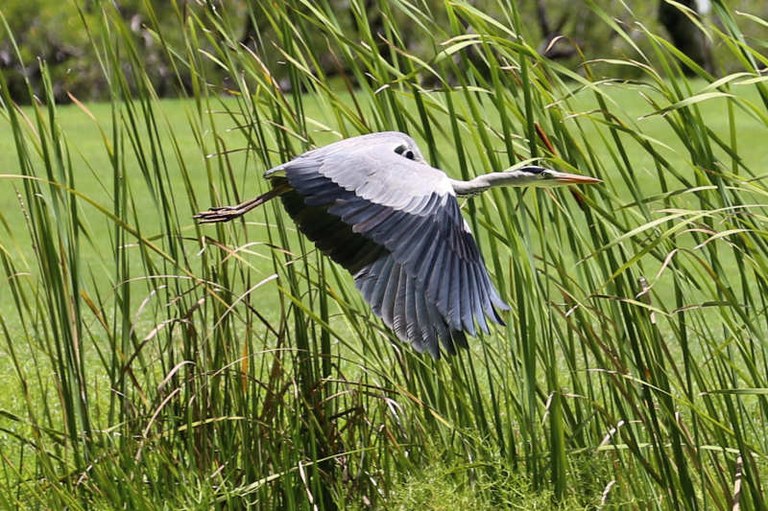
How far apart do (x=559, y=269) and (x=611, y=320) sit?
0.38ft

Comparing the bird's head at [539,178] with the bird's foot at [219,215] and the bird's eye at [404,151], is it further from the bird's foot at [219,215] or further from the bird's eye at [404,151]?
the bird's foot at [219,215]

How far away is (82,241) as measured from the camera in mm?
8078

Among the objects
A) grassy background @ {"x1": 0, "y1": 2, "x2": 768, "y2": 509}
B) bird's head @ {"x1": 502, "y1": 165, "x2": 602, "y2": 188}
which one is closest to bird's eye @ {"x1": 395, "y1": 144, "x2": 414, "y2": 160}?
grassy background @ {"x1": 0, "y1": 2, "x2": 768, "y2": 509}

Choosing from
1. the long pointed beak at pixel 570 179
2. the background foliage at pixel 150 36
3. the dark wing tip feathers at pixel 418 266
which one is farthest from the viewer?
the background foliage at pixel 150 36

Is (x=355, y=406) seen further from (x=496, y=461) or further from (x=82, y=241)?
(x=82, y=241)

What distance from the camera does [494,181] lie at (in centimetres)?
159

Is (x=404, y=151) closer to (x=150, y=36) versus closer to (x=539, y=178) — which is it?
(x=539, y=178)

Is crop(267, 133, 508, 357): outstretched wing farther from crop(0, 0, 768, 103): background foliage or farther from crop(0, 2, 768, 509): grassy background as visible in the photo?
crop(0, 0, 768, 103): background foliage

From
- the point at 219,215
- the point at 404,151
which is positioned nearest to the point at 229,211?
the point at 219,215

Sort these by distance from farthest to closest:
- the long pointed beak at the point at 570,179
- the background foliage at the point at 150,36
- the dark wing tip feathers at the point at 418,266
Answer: the background foliage at the point at 150,36 < the long pointed beak at the point at 570,179 < the dark wing tip feathers at the point at 418,266

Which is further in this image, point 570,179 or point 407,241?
point 570,179

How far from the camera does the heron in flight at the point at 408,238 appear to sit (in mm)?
1508

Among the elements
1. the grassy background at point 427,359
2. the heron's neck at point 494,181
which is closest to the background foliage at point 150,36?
the grassy background at point 427,359

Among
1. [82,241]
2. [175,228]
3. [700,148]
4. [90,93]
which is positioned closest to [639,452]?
[700,148]
